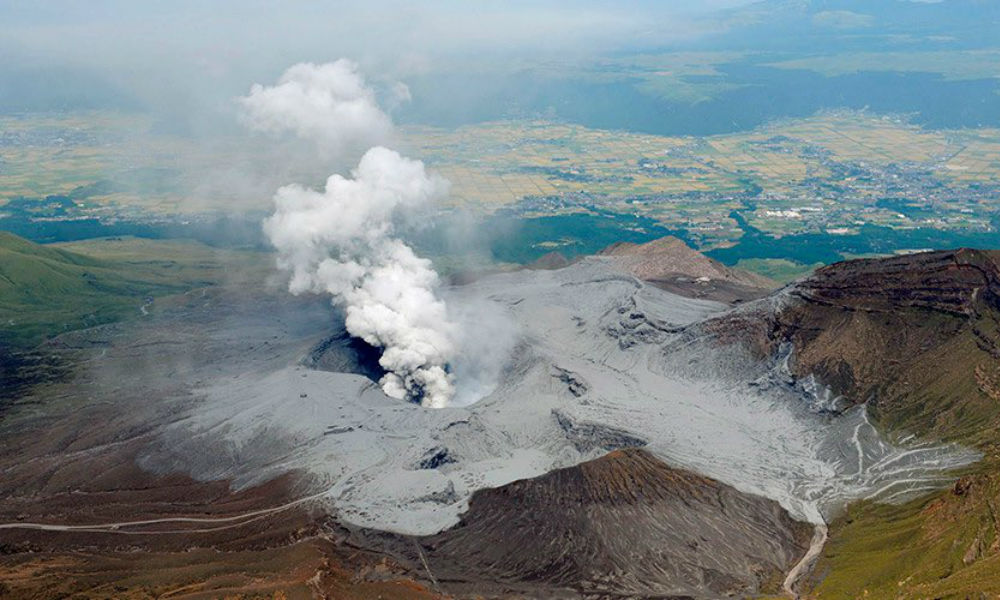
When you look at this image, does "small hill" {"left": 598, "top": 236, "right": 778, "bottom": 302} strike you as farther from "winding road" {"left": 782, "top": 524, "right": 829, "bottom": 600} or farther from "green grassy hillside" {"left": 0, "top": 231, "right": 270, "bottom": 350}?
"green grassy hillside" {"left": 0, "top": 231, "right": 270, "bottom": 350}

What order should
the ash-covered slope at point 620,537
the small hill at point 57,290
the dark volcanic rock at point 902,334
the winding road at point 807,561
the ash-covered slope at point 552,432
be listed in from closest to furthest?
the winding road at point 807,561 < the ash-covered slope at point 620,537 < the ash-covered slope at point 552,432 < the dark volcanic rock at point 902,334 < the small hill at point 57,290

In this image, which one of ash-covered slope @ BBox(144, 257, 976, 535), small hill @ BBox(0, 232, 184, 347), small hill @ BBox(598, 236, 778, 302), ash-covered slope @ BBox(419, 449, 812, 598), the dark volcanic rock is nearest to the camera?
ash-covered slope @ BBox(419, 449, 812, 598)

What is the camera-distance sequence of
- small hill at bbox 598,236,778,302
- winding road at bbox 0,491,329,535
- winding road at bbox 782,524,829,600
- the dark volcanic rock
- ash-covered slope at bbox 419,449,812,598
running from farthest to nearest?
small hill at bbox 598,236,778,302, the dark volcanic rock, winding road at bbox 0,491,329,535, ash-covered slope at bbox 419,449,812,598, winding road at bbox 782,524,829,600

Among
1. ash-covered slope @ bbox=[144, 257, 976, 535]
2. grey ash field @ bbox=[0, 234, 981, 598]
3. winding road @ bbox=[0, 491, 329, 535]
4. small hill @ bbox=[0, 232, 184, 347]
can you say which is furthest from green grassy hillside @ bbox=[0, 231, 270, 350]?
winding road @ bbox=[0, 491, 329, 535]

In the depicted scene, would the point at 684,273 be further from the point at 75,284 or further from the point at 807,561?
the point at 75,284

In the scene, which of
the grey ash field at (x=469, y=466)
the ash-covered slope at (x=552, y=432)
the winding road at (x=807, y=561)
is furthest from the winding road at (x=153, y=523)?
the winding road at (x=807, y=561)

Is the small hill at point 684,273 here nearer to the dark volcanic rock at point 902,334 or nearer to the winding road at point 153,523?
the dark volcanic rock at point 902,334
